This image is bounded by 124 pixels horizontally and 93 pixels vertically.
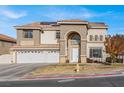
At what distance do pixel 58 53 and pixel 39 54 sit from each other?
342 cm

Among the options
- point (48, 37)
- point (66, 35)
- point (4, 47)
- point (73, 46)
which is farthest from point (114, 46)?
point (4, 47)

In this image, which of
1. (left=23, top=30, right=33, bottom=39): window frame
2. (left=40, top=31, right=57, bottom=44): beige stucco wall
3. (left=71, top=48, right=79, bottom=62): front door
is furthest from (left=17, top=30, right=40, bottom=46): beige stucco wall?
(left=71, top=48, right=79, bottom=62): front door

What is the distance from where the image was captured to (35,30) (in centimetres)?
4450

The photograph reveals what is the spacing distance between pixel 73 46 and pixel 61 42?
2.60m

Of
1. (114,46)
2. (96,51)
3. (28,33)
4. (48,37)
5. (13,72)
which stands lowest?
(13,72)

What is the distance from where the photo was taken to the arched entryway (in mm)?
43250

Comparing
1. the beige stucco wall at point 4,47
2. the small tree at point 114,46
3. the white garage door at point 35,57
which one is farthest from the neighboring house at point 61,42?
the beige stucco wall at point 4,47

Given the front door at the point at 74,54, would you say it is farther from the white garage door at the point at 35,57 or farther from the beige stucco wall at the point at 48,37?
the beige stucco wall at the point at 48,37

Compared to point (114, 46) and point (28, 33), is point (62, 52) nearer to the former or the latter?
point (28, 33)

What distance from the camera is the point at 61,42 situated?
138 feet
